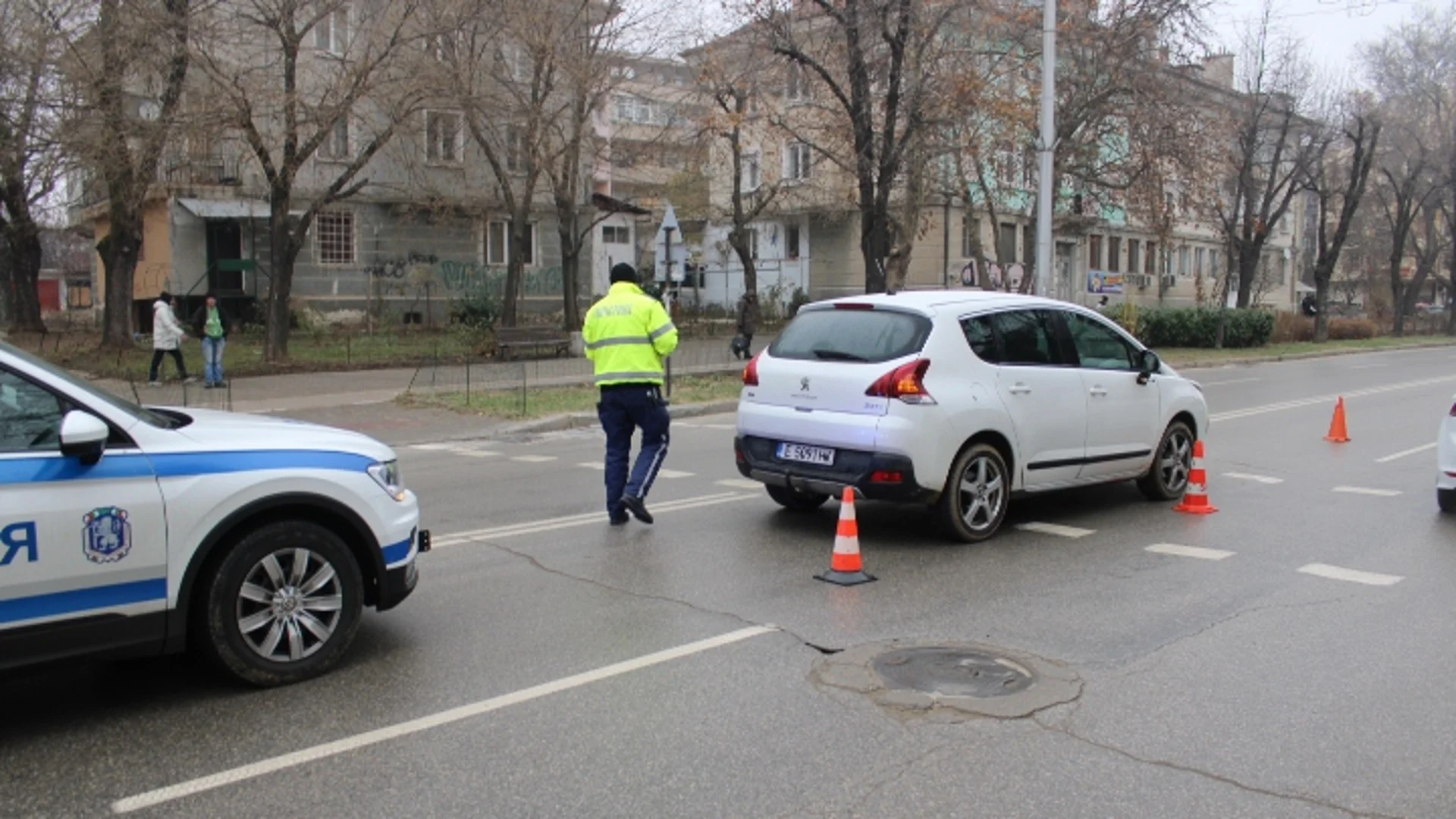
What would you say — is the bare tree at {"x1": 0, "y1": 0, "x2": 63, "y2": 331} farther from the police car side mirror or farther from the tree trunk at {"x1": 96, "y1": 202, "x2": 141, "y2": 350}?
the police car side mirror

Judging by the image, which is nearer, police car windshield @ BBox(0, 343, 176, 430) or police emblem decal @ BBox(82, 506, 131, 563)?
police emblem decal @ BBox(82, 506, 131, 563)

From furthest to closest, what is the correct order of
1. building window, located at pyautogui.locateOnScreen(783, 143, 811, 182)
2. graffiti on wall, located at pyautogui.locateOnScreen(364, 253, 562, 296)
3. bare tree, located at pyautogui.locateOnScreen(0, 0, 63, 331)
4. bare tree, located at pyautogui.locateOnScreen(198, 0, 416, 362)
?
1. building window, located at pyautogui.locateOnScreen(783, 143, 811, 182)
2. graffiti on wall, located at pyautogui.locateOnScreen(364, 253, 562, 296)
3. bare tree, located at pyautogui.locateOnScreen(0, 0, 63, 331)
4. bare tree, located at pyautogui.locateOnScreen(198, 0, 416, 362)

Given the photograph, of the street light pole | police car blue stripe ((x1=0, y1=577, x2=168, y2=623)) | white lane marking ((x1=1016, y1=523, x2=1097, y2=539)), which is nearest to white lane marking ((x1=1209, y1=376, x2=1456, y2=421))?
the street light pole

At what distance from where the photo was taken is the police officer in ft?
27.0

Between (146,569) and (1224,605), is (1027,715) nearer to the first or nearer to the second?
(1224,605)

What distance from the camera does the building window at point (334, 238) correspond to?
110 ft

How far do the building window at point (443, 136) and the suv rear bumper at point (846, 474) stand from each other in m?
18.0

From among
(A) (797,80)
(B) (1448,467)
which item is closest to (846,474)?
(B) (1448,467)

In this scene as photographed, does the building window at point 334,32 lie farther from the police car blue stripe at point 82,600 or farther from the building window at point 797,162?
the police car blue stripe at point 82,600

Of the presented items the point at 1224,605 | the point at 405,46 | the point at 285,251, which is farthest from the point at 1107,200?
the point at 1224,605

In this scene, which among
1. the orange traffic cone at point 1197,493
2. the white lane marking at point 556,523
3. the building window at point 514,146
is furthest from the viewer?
the building window at point 514,146

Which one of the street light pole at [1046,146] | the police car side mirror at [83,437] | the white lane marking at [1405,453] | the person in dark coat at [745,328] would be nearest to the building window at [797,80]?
the street light pole at [1046,146]

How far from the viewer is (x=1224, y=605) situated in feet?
21.3

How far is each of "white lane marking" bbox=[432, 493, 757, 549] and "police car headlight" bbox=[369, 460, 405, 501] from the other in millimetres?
2426
